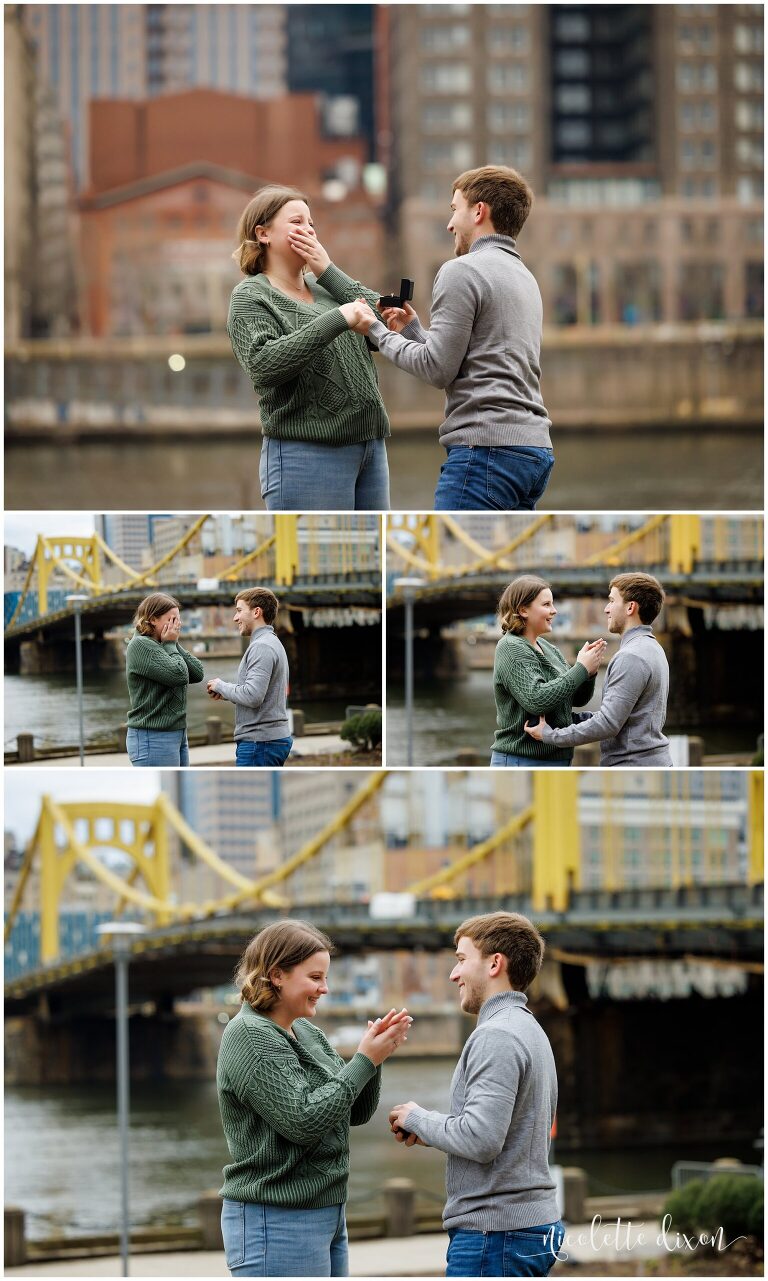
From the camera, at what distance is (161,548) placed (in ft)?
15.4

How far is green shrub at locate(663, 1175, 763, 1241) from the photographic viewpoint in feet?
28.3

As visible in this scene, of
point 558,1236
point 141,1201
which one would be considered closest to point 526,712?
point 558,1236

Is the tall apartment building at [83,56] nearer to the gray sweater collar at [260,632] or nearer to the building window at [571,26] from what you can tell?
the building window at [571,26]

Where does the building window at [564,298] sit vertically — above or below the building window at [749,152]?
below

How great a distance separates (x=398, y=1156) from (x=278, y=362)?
11590mm

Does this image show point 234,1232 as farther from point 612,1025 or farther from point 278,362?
point 612,1025

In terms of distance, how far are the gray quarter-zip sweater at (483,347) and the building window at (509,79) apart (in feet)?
110

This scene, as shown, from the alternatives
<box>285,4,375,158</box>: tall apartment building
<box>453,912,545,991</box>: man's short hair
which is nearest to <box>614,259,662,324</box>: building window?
<box>285,4,375,158</box>: tall apartment building

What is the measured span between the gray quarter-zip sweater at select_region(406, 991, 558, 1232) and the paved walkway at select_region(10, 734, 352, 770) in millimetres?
1638

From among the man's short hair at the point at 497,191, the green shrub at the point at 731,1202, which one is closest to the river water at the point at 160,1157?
the green shrub at the point at 731,1202

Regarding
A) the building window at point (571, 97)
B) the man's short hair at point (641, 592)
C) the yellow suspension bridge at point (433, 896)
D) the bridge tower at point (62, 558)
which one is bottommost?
the yellow suspension bridge at point (433, 896)

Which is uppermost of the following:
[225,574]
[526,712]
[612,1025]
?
[225,574]

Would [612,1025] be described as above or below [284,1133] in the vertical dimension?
below

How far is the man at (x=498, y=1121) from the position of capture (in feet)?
9.10
